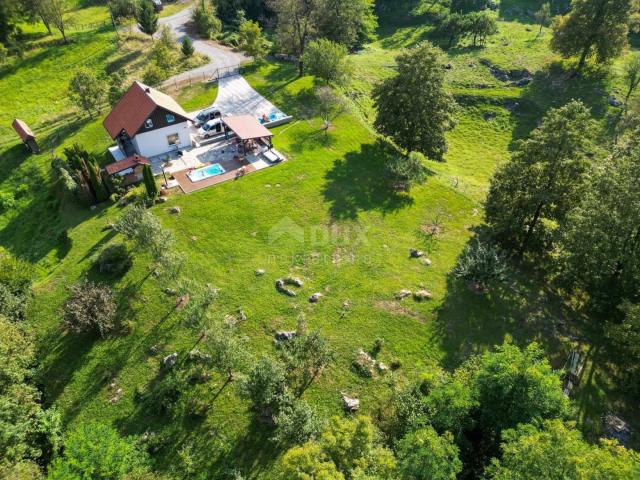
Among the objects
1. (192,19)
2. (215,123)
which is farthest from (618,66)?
(192,19)

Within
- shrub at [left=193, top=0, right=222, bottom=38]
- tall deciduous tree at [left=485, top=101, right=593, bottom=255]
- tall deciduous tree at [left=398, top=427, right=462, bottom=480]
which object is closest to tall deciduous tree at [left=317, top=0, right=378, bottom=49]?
shrub at [left=193, top=0, right=222, bottom=38]

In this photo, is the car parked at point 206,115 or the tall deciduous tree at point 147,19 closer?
the car parked at point 206,115

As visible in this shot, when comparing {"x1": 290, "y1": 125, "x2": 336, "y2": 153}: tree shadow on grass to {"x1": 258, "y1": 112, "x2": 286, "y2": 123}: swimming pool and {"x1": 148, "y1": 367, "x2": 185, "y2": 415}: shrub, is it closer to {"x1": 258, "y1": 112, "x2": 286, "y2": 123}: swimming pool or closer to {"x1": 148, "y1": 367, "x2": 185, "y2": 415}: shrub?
{"x1": 258, "y1": 112, "x2": 286, "y2": 123}: swimming pool

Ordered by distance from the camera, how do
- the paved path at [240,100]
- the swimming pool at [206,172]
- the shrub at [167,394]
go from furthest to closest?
1. the paved path at [240,100]
2. the swimming pool at [206,172]
3. the shrub at [167,394]

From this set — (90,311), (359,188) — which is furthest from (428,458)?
(359,188)

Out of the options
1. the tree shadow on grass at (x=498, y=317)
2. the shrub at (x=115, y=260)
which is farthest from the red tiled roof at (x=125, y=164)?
the tree shadow on grass at (x=498, y=317)

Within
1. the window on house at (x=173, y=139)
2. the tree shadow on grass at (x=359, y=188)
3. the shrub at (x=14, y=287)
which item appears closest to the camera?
the shrub at (x=14, y=287)

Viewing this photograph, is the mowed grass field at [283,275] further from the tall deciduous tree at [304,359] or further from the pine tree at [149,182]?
the pine tree at [149,182]
